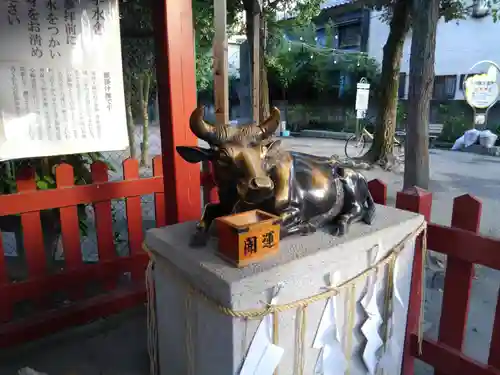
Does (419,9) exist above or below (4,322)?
above

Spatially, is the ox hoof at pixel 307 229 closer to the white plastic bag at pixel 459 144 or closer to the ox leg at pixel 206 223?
the ox leg at pixel 206 223

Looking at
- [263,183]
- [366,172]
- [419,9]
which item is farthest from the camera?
[366,172]

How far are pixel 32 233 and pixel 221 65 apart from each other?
1.56m

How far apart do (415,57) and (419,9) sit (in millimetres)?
532

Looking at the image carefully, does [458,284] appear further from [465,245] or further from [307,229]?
[307,229]

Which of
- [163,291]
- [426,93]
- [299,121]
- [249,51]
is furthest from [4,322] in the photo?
[299,121]

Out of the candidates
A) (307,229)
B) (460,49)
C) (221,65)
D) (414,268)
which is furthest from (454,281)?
(460,49)

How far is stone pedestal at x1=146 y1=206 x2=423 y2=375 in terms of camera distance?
51.4 inches

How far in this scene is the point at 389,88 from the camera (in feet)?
28.7

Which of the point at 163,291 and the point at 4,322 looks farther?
the point at 4,322

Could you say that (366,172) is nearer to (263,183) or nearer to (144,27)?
(144,27)

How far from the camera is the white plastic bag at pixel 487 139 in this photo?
450 inches

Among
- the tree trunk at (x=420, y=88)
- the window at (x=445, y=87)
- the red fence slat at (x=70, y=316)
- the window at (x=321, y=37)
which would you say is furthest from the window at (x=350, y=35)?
the red fence slat at (x=70, y=316)

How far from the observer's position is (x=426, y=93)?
4805 mm
